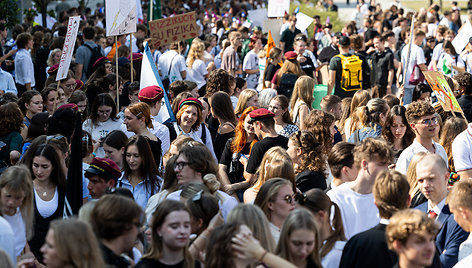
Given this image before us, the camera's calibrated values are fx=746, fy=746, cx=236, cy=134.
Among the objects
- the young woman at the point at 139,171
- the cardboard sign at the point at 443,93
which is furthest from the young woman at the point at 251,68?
the young woman at the point at 139,171

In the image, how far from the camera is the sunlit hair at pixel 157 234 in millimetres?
4426

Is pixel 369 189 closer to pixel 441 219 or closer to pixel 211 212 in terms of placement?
pixel 441 219

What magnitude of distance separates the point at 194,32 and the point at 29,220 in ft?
26.7

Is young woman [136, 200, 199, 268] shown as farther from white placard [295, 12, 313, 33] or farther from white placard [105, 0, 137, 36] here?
white placard [295, 12, 313, 33]

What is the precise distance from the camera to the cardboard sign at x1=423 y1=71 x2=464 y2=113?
8.15 m

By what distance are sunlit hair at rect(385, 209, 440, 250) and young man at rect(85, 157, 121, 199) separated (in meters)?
2.56

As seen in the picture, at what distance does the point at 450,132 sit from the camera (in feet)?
25.3

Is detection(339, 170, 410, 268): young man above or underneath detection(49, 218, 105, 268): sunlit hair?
underneath

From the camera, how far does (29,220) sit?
5.34 meters

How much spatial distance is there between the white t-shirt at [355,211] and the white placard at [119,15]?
5539mm

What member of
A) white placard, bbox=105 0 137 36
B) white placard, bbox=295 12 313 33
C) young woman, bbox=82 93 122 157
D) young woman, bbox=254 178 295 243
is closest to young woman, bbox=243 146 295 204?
young woman, bbox=254 178 295 243

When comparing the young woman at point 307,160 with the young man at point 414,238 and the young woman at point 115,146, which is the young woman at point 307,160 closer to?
the young woman at point 115,146

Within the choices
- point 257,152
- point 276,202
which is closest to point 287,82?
point 257,152

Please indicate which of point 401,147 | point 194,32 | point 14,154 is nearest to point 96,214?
point 14,154
